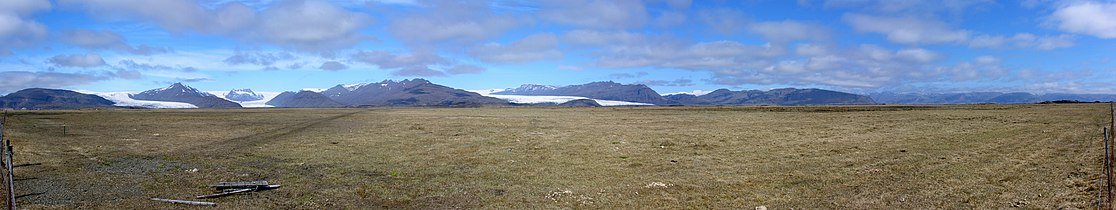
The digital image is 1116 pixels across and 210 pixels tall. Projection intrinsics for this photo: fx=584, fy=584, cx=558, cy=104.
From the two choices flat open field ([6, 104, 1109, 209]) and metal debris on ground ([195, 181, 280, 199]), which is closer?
flat open field ([6, 104, 1109, 209])

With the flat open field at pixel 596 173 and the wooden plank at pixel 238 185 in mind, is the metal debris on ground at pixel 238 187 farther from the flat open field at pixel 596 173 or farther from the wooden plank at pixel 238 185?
the flat open field at pixel 596 173

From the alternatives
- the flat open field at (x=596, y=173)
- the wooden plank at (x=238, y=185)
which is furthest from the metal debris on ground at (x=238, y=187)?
the flat open field at (x=596, y=173)

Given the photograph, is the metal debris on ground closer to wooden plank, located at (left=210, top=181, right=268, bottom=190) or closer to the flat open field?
wooden plank, located at (left=210, top=181, right=268, bottom=190)

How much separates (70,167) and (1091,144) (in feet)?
143

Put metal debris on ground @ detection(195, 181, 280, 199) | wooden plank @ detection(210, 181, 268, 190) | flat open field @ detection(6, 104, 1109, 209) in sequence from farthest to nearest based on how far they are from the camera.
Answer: wooden plank @ detection(210, 181, 268, 190), metal debris on ground @ detection(195, 181, 280, 199), flat open field @ detection(6, 104, 1109, 209)

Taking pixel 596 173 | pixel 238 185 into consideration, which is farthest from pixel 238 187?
pixel 596 173

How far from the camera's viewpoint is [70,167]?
2325cm

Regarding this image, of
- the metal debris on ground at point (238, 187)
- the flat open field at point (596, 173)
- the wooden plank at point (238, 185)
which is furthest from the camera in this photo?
the wooden plank at point (238, 185)

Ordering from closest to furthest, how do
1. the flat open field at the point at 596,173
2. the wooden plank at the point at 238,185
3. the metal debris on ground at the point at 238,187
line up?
the flat open field at the point at 596,173, the metal debris on ground at the point at 238,187, the wooden plank at the point at 238,185

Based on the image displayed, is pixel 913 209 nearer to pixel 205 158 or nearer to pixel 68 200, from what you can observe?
pixel 68 200

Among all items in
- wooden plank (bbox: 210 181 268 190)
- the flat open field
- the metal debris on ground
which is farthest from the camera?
wooden plank (bbox: 210 181 268 190)

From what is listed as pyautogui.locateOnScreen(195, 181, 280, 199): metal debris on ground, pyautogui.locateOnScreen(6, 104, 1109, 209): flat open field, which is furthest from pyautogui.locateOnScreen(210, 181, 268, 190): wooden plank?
pyautogui.locateOnScreen(6, 104, 1109, 209): flat open field

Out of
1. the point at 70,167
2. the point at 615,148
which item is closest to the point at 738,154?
the point at 615,148

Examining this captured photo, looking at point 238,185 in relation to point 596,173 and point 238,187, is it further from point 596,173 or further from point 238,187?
point 596,173
